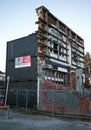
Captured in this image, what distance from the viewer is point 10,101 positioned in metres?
25.7

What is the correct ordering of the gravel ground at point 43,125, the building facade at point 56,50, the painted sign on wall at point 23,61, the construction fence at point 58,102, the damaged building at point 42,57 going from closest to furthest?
1. the gravel ground at point 43,125
2. the construction fence at point 58,102
3. the damaged building at point 42,57
4. the building facade at point 56,50
5. the painted sign on wall at point 23,61

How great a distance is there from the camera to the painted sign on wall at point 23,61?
24470 millimetres

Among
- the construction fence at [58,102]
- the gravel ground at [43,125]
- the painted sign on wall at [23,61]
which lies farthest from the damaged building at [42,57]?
the gravel ground at [43,125]

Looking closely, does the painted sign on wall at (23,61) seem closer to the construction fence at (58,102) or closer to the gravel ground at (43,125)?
the construction fence at (58,102)

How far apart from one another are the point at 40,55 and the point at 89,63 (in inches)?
943

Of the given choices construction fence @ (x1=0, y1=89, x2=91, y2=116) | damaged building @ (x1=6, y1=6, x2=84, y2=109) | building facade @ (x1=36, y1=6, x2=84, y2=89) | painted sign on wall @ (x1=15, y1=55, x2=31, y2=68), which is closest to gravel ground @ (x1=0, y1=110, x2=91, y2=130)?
construction fence @ (x1=0, y1=89, x2=91, y2=116)

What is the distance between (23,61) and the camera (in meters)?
25.3

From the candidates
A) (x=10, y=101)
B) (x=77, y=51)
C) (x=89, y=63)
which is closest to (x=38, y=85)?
(x=10, y=101)

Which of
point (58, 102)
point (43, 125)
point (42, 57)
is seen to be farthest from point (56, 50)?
point (43, 125)

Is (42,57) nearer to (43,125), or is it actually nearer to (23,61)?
(23,61)

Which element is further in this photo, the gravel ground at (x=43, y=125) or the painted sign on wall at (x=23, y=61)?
the painted sign on wall at (x=23, y=61)

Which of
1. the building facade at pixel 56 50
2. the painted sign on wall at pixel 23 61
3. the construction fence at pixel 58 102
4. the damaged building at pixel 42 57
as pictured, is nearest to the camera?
the construction fence at pixel 58 102

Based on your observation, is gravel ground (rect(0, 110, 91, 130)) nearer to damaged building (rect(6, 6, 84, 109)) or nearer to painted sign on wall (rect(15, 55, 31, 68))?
damaged building (rect(6, 6, 84, 109))

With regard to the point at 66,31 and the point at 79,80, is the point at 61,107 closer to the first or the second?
the point at 79,80
